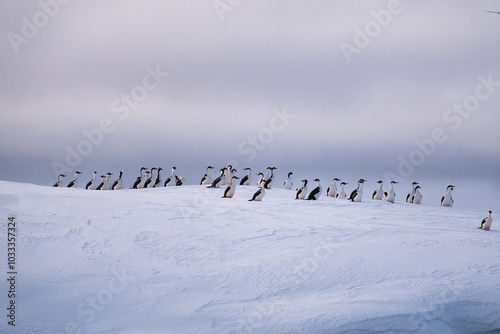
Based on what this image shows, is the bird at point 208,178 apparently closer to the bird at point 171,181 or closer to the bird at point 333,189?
the bird at point 171,181

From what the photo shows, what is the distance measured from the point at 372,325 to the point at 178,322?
109 inches

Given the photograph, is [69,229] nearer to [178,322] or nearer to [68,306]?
[68,306]

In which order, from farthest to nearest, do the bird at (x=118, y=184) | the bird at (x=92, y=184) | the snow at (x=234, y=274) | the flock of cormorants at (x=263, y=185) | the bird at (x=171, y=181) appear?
the bird at (x=171, y=181) → the bird at (x=118, y=184) → the bird at (x=92, y=184) → the flock of cormorants at (x=263, y=185) → the snow at (x=234, y=274)

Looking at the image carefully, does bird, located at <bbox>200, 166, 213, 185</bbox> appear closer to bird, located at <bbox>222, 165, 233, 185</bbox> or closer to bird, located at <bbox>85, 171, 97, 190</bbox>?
bird, located at <bbox>222, 165, 233, 185</bbox>

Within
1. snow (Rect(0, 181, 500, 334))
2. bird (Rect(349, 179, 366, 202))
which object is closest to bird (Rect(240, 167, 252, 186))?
bird (Rect(349, 179, 366, 202))

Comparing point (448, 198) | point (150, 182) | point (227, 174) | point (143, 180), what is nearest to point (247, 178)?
point (227, 174)

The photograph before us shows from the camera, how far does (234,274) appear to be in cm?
717

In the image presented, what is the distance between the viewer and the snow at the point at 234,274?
5.65m

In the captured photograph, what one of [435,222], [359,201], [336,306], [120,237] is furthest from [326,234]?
[359,201]

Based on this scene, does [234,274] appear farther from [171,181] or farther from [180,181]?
[180,181]

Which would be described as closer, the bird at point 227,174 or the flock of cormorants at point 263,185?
the flock of cormorants at point 263,185

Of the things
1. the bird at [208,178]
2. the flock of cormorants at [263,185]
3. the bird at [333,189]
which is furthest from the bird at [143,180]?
the bird at [333,189]

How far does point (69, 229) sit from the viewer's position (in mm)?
8734

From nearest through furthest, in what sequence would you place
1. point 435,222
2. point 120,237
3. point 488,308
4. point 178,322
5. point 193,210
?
point 178,322
point 488,308
point 120,237
point 193,210
point 435,222
